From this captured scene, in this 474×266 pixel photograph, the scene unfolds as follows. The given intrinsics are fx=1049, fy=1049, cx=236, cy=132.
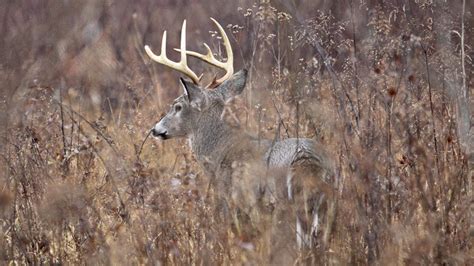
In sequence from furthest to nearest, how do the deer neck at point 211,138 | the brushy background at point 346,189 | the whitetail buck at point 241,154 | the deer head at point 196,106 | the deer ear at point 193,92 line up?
the deer head at point 196,106
the deer ear at point 193,92
the deer neck at point 211,138
the whitetail buck at point 241,154
the brushy background at point 346,189

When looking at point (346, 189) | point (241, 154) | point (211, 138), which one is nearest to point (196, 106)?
point (211, 138)

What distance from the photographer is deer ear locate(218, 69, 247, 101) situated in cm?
653

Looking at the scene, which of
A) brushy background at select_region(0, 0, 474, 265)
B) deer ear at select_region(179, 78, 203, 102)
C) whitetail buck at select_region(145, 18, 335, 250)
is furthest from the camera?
deer ear at select_region(179, 78, 203, 102)

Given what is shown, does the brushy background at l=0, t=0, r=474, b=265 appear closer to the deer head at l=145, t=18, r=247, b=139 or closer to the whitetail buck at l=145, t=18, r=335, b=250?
the whitetail buck at l=145, t=18, r=335, b=250

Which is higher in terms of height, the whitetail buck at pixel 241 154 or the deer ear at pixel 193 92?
the deer ear at pixel 193 92

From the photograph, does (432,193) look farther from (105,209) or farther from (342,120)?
(105,209)

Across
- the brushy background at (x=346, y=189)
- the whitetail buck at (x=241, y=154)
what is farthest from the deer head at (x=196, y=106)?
the brushy background at (x=346, y=189)

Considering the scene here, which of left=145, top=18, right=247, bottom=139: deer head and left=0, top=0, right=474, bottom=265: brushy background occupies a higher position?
left=145, top=18, right=247, bottom=139: deer head

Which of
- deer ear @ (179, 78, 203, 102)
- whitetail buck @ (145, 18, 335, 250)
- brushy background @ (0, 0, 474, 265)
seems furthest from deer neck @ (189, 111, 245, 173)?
brushy background @ (0, 0, 474, 265)

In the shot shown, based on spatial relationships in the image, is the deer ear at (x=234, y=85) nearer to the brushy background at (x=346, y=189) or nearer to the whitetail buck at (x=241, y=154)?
the whitetail buck at (x=241, y=154)

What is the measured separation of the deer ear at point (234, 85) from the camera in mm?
6527

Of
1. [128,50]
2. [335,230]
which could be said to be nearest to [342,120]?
[335,230]

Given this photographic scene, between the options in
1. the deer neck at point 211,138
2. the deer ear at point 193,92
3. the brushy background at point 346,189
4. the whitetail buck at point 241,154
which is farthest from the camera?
the deer ear at point 193,92

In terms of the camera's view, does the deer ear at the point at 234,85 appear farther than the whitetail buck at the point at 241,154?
Yes
